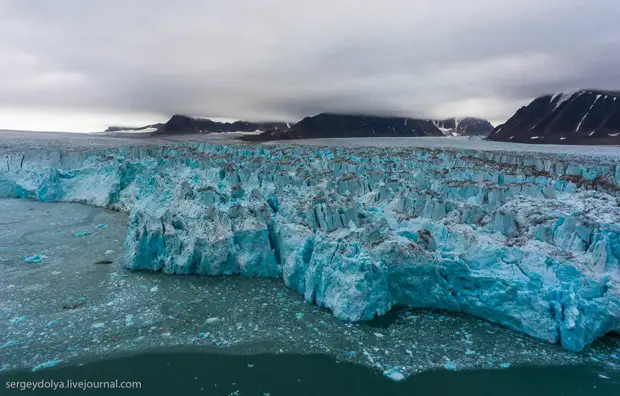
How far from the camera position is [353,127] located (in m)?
73.9

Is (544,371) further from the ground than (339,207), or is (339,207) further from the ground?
(339,207)

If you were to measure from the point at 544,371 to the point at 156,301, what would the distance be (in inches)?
239

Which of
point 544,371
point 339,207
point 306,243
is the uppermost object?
point 339,207

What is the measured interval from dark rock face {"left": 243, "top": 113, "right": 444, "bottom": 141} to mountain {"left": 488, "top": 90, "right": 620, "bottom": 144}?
1965cm

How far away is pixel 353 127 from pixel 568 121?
3592cm

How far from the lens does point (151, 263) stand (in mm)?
7773

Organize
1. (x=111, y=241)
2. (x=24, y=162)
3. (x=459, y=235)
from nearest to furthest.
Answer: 1. (x=459, y=235)
2. (x=111, y=241)
3. (x=24, y=162)

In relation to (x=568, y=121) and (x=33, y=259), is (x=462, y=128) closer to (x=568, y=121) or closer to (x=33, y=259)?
(x=568, y=121)

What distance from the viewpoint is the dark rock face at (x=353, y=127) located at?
71.6m

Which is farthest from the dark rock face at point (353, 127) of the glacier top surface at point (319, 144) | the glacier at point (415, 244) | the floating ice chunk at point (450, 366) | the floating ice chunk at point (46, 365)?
the floating ice chunk at point (450, 366)

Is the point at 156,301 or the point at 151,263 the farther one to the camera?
the point at 151,263

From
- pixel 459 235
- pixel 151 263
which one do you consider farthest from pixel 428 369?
pixel 151 263

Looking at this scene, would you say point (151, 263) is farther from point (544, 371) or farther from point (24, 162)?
point (24, 162)

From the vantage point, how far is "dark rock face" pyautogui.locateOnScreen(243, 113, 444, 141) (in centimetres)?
7156
